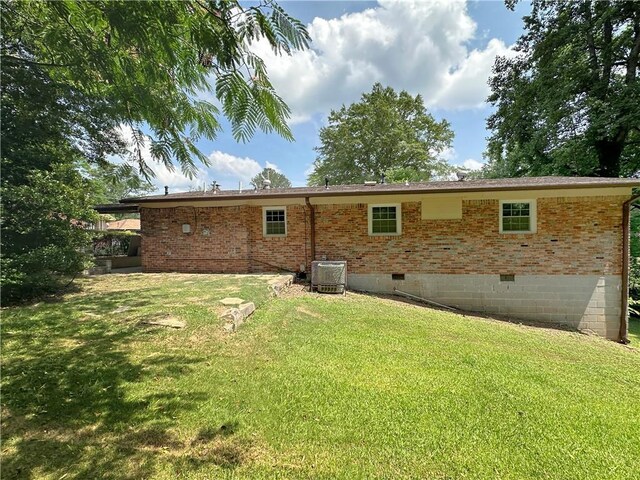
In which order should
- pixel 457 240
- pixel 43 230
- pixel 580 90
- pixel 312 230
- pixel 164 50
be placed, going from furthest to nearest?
pixel 580 90 → pixel 312 230 → pixel 457 240 → pixel 43 230 → pixel 164 50

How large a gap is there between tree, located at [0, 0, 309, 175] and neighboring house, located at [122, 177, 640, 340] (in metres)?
7.17

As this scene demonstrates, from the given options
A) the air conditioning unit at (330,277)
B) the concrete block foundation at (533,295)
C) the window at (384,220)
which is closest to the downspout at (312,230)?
the air conditioning unit at (330,277)

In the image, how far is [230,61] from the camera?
1.52 meters

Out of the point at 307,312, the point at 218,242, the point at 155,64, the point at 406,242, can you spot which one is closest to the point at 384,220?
the point at 406,242

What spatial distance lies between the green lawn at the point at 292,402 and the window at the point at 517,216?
401 centimetres

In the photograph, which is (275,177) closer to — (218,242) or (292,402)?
(218,242)

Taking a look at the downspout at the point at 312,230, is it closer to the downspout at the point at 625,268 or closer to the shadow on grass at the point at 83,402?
the shadow on grass at the point at 83,402

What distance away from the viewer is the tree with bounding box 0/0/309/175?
1.33m

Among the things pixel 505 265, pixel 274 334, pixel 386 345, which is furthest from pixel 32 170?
pixel 505 265

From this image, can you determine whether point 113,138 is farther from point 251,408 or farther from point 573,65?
point 573,65

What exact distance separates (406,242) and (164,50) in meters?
8.32

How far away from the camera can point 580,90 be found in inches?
516

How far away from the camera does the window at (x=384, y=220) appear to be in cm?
901

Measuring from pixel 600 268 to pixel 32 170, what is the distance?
46.6ft
